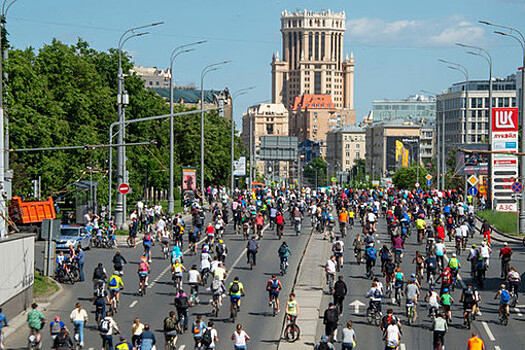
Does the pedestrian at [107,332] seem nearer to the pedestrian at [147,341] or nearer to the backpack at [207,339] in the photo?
the pedestrian at [147,341]

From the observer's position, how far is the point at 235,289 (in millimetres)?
27734

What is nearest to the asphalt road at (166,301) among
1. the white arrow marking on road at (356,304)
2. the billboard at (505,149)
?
the white arrow marking on road at (356,304)

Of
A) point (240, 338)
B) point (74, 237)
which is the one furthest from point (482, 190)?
point (240, 338)

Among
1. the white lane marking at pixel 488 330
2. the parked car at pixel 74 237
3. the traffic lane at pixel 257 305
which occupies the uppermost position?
the parked car at pixel 74 237

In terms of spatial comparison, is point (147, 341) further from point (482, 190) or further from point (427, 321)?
point (482, 190)

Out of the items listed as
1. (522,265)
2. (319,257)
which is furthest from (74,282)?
(522,265)

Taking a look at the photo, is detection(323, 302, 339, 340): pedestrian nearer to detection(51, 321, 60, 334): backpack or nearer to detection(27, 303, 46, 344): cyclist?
detection(51, 321, 60, 334): backpack

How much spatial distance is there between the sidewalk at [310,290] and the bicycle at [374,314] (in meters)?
1.52

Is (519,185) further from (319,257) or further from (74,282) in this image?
(74,282)

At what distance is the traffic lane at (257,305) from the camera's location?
85.2 feet

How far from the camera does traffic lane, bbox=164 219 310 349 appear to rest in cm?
2597

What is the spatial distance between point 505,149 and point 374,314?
3053 cm

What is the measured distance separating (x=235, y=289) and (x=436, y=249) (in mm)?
10986

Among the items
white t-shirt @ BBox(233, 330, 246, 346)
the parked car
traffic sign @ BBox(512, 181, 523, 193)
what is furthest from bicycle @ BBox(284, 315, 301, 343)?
traffic sign @ BBox(512, 181, 523, 193)
